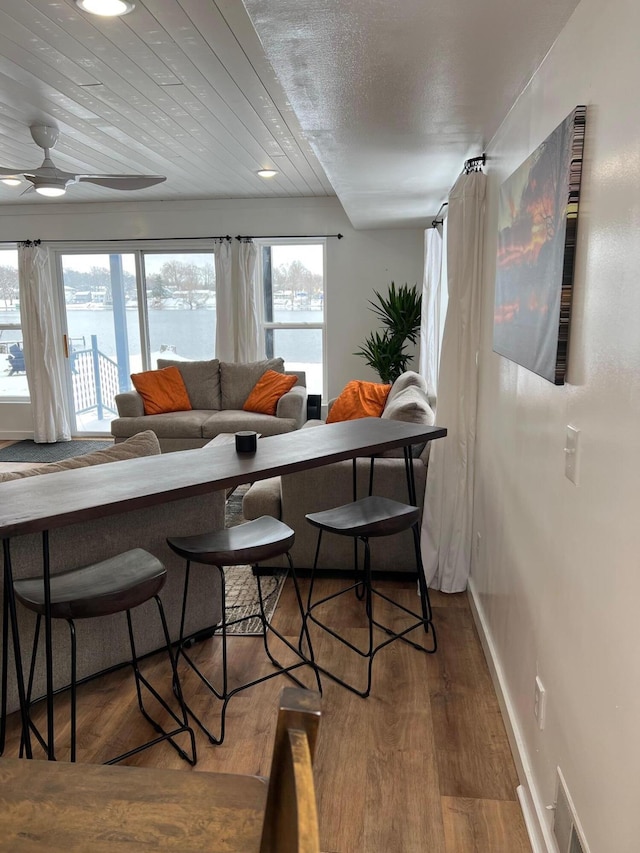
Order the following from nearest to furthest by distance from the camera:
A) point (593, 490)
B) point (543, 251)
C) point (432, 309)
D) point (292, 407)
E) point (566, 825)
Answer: point (593, 490) → point (566, 825) → point (543, 251) → point (432, 309) → point (292, 407)

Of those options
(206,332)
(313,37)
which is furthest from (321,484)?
(206,332)

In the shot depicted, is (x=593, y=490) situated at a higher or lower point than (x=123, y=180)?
lower

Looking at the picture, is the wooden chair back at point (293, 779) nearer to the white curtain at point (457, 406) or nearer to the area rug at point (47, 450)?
Answer: the white curtain at point (457, 406)

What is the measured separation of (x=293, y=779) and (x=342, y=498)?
8.88 feet

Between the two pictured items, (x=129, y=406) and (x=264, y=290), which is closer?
(x=129, y=406)

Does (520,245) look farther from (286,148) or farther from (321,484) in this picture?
(286,148)

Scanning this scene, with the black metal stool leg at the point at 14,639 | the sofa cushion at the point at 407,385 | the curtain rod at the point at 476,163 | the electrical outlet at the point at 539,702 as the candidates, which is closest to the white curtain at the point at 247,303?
the sofa cushion at the point at 407,385

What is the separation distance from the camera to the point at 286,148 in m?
4.39

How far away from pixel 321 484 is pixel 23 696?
1790 mm

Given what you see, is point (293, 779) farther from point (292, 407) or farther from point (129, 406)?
point (129, 406)

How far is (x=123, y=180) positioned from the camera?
3.76m

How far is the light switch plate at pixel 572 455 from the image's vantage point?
1.41m

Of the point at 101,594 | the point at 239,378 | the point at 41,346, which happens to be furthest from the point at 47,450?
the point at 101,594

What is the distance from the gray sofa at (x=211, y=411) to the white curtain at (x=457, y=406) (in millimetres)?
2512
